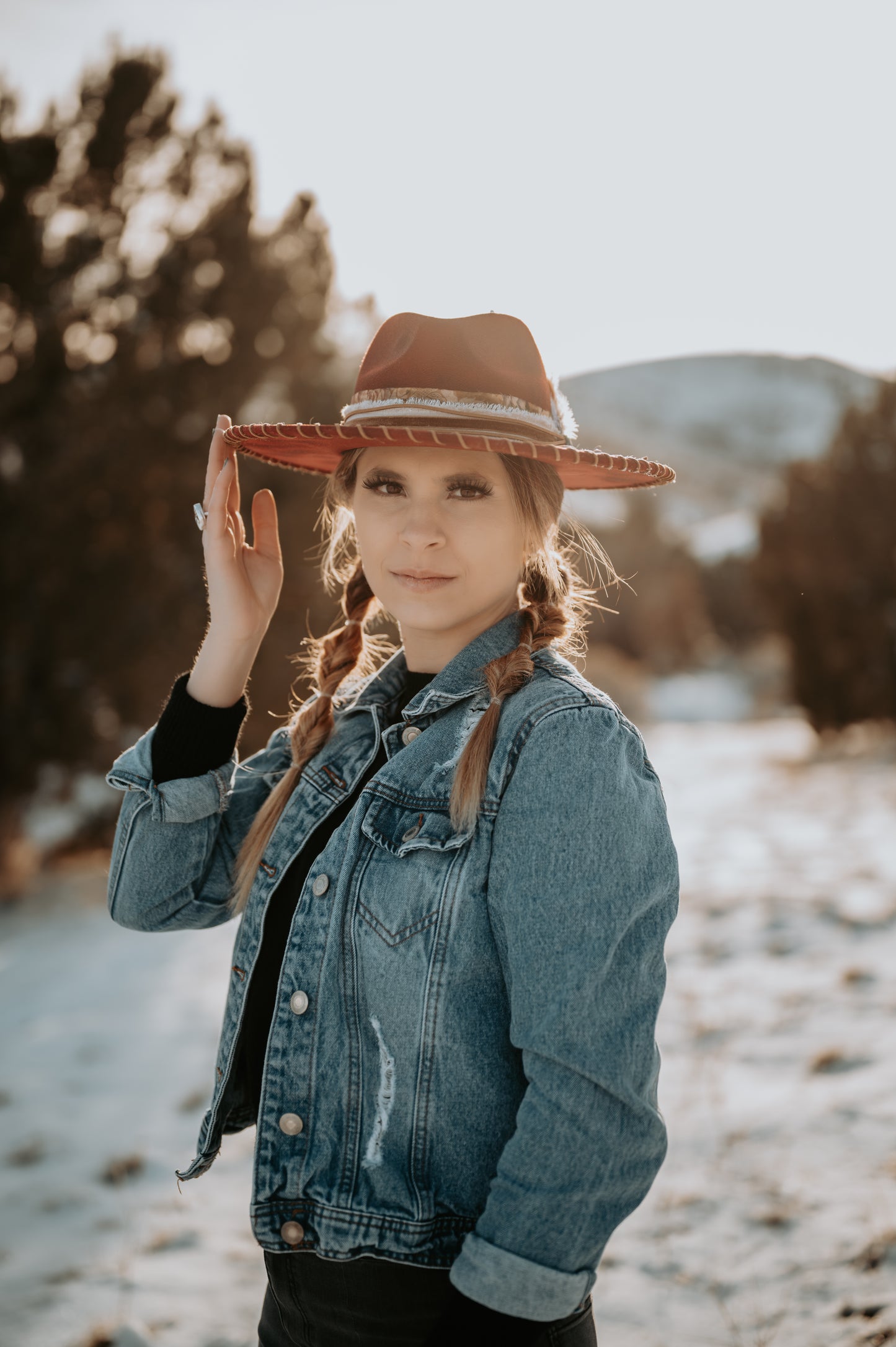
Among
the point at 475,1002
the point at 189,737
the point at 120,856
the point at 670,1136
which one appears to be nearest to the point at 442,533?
the point at 189,737

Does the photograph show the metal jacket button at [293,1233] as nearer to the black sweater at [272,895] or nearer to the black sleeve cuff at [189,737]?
the black sweater at [272,895]

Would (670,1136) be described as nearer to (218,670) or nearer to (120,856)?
(120,856)

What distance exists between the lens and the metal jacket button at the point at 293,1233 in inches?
52.7

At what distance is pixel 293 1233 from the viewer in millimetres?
1340

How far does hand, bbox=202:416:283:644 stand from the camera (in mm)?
1650

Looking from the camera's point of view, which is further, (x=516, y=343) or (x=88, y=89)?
(x=88, y=89)

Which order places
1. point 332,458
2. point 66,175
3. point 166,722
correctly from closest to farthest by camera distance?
point 166,722, point 332,458, point 66,175

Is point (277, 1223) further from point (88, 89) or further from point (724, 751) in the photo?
point (724, 751)

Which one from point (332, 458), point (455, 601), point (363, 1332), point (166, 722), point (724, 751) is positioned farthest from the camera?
point (724, 751)

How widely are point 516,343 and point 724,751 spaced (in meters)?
12.0

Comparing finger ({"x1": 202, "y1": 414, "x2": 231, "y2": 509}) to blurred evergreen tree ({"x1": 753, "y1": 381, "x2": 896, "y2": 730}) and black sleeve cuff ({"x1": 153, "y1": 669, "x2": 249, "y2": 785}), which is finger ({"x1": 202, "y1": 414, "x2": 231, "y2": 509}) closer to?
black sleeve cuff ({"x1": 153, "y1": 669, "x2": 249, "y2": 785})

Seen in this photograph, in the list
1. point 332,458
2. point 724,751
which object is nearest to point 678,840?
point 724,751

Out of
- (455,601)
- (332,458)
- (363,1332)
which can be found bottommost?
(363,1332)

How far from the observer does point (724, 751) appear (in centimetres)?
1288
